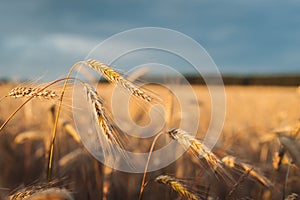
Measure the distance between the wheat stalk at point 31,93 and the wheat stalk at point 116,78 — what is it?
8.2 inches

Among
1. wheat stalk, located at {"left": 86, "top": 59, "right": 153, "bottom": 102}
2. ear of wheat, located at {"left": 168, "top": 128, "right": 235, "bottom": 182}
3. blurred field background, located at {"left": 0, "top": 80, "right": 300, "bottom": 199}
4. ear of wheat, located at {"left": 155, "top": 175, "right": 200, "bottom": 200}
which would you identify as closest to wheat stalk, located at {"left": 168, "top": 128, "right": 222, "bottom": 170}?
ear of wheat, located at {"left": 168, "top": 128, "right": 235, "bottom": 182}

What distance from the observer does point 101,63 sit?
5.35 ft

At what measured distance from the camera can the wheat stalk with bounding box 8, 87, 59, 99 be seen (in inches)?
64.2

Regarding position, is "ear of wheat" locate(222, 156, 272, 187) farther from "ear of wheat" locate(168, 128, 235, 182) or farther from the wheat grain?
the wheat grain

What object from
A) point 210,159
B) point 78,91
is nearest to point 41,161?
point 78,91

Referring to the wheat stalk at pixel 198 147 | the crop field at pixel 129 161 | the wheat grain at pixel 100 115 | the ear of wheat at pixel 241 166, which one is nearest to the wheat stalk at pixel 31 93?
the crop field at pixel 129 161

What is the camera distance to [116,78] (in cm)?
156

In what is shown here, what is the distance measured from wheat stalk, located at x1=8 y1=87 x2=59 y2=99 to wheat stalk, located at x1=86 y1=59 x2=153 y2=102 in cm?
21

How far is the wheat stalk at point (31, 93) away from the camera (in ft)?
5.35

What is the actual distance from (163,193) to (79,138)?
0.83 metres

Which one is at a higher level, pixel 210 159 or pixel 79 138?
pixel 79 138

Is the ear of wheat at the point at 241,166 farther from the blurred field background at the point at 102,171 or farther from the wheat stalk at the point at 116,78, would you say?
the wheat stalk at the point at 116,78

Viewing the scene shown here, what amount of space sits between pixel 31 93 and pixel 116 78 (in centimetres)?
38

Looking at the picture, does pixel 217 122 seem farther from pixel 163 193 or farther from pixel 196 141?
pixel 196 141
